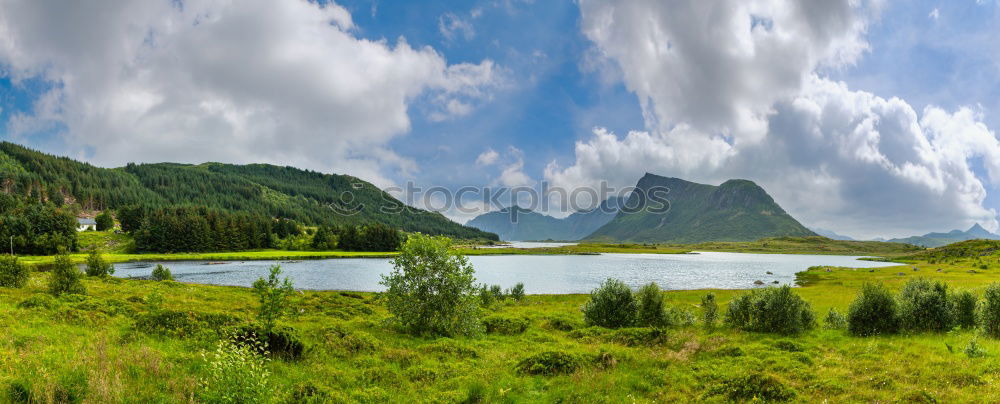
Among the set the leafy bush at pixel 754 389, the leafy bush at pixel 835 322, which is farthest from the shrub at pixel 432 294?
the leafy bush at pixel 835 322

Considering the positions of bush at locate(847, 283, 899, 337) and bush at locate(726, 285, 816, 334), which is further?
bush at locate(726, 285, 816, 334)

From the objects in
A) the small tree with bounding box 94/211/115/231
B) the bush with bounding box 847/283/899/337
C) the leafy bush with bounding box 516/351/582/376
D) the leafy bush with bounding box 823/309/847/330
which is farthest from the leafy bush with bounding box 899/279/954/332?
the small tree with bounding box 94/211/115/231

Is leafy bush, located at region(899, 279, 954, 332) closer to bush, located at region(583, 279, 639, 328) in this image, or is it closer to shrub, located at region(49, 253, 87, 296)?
bush, located at region(583, 279, 639, 328)

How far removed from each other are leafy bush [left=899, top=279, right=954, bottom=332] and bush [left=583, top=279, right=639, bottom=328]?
48.6 ft

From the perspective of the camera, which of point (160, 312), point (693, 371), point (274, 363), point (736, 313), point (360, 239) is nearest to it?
point (274, 363)

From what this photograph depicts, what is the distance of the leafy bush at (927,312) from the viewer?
22.6 meters

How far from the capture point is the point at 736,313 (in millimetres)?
27297

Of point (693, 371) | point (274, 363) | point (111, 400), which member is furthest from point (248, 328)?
point (693, 371)

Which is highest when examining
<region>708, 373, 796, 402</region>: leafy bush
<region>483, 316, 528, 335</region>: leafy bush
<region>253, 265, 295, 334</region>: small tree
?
<region>253, 265, 295, 334</region>: small tree

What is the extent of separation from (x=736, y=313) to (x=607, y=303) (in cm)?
874

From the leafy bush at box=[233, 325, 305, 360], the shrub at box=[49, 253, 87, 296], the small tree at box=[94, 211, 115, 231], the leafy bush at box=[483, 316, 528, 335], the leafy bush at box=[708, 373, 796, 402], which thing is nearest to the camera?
the leafy bush at box=[708, 373, 796, 402]

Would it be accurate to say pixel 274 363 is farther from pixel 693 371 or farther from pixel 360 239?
pixel 360 239

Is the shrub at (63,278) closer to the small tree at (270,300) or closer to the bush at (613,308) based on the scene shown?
the small tree at (270,300)

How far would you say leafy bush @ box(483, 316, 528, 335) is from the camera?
2639 centimetres
